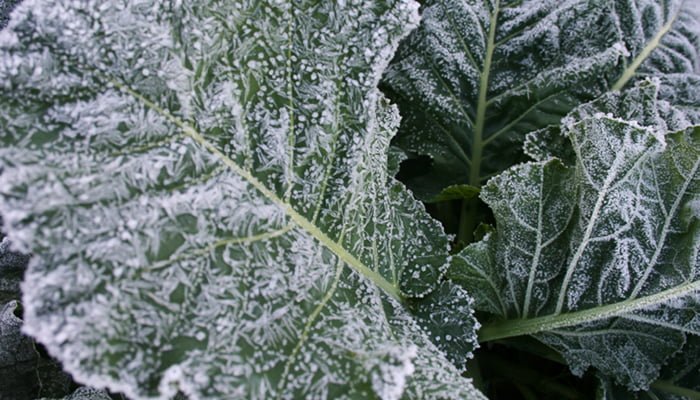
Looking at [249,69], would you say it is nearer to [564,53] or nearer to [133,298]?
[133,298]

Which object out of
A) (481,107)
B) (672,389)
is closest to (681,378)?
(672,389)

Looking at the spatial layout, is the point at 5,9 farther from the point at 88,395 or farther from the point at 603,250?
the point at 603,250

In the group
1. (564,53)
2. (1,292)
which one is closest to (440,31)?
(564,53)

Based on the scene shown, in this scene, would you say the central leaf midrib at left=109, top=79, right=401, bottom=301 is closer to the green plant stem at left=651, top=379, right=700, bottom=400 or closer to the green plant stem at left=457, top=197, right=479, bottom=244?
the green plant stem at left=457, top=197, right=479, bottom=244

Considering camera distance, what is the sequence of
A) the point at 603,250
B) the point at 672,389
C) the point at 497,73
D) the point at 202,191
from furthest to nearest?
1. the point at 497,73
2. the point at 672,389
3. the point at 603,250
4. the point at 202,191

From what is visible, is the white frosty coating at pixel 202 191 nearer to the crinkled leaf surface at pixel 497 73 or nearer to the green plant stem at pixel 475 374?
the green plant stem at pixel 475 374

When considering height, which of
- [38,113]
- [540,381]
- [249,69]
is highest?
[249,69]
